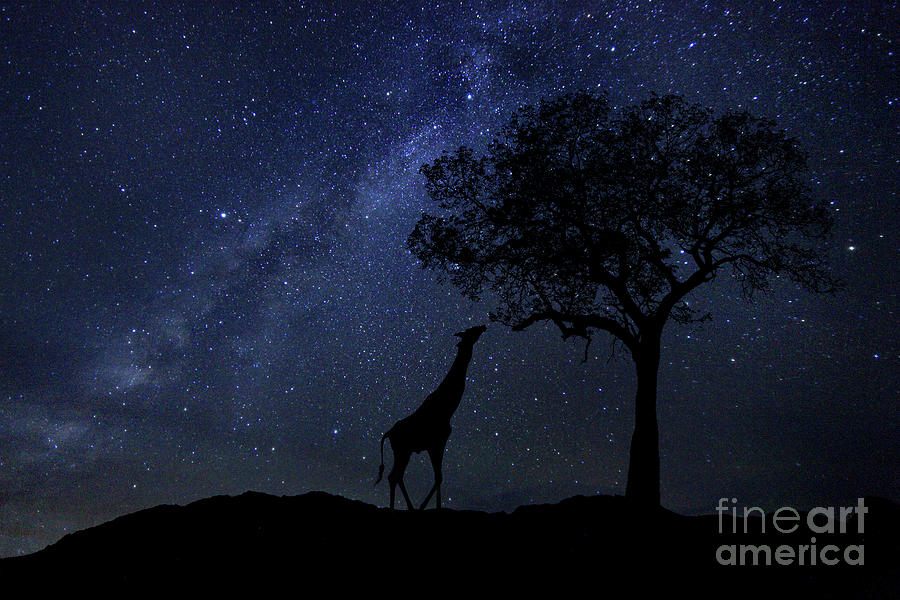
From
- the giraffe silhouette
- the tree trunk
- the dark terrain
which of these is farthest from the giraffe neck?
the tree trunk

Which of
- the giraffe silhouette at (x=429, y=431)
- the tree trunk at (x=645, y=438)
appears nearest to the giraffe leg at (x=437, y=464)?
the giraffe silhouette at (x=429, y=431)

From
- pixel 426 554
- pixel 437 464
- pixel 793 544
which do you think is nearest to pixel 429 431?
pixel 437 464

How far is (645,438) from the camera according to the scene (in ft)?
40.1

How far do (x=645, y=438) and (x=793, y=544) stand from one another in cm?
341

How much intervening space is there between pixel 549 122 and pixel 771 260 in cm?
726

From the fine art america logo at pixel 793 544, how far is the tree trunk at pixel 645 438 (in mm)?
1476

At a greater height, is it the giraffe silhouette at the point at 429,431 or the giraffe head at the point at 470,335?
the giraffe head at the point at 470,335

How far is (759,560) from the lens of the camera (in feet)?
28.7

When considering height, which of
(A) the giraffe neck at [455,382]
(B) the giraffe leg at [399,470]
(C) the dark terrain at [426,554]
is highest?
(A) the giraffe neck at [455,382]

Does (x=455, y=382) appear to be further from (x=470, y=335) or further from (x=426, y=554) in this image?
(x=426, y=554)

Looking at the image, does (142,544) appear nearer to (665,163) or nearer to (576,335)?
(576,335)

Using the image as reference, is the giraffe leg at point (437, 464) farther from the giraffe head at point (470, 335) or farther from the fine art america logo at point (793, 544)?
the fine art america logo at point (793, 544)

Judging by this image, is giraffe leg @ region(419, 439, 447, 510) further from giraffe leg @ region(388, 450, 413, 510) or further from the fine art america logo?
the fine art america logo

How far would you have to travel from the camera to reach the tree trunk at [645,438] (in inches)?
465
